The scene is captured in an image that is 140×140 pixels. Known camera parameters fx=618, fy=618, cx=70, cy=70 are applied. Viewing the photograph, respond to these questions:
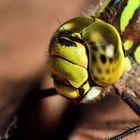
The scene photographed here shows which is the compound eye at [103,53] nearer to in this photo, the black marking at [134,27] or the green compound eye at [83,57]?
the green compound eye at [83,57]

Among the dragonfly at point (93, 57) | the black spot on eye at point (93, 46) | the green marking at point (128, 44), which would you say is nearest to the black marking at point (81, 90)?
the dragonfly at point (93, 57)

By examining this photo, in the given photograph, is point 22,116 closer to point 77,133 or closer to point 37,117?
point 37,117

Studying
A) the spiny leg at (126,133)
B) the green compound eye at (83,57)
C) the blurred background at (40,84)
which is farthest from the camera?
the blurred background at (40,84)

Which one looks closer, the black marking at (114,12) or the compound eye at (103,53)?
the compound eye at (103,53)

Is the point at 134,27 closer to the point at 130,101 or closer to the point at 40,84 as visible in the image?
the point at 130,101

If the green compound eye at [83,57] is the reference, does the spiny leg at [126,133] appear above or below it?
below

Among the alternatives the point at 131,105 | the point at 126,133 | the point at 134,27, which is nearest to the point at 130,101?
the point at 131,105

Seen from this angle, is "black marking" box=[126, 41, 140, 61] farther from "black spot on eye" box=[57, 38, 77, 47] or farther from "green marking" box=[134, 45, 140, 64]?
"black spot on eye" box=[57, 38, 77, 47]
